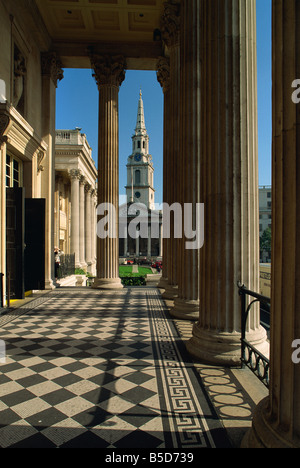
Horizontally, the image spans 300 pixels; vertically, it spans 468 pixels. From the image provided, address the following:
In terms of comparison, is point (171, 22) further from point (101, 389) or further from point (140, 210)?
point (140, 210)

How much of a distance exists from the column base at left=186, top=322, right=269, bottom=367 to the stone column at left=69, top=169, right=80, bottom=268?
81.8 feet

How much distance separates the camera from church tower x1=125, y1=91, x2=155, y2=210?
11306 centimetres

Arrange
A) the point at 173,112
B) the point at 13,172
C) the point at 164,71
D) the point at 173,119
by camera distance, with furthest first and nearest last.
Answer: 1. the point at 164,71
2. the point at 13,172
3. the point at 173,112
4. the point at 173,119

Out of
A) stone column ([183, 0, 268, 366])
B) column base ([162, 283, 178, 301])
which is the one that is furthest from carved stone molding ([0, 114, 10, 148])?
column base ([162, 283, 178, 301])

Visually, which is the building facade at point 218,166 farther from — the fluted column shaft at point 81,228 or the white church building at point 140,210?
the white church building at point 140,210

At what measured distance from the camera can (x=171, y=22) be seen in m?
12.0

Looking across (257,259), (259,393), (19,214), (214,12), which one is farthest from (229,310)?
(19,214)

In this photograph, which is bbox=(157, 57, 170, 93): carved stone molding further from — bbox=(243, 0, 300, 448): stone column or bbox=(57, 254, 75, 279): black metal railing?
bbox=(243, 0, 300, 448): stone column

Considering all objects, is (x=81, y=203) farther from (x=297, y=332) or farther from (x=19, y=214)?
(x=297, y=332)

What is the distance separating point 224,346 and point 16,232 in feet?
27.3

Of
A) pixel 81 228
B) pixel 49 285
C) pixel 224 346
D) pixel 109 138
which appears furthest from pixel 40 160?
pixel 81 228

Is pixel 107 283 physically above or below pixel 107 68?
below

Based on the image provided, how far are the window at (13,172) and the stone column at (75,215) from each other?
1525cm

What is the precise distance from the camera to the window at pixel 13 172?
13.0 m
